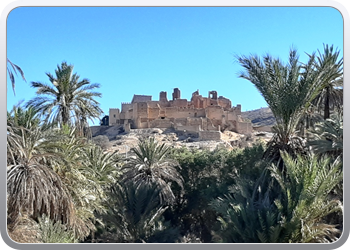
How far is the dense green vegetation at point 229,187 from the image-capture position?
8477 millimetres

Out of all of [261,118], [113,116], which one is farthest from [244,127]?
[261,118]

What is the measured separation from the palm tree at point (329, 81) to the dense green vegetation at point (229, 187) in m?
0.04

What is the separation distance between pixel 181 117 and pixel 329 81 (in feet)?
139

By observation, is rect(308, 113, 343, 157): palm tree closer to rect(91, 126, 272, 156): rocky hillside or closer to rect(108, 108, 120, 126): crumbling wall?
rect(91, 126, 272, 156): rocky hillside

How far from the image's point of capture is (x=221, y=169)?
1986 centimetres

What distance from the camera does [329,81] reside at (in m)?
13.5

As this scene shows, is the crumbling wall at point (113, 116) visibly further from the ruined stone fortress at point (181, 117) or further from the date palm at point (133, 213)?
the date palm at point (133, 213)

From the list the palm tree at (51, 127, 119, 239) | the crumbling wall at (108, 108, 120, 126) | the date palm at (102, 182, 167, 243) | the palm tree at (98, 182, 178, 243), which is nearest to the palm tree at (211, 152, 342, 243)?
the palm tree at (98, 182, 178, 243)

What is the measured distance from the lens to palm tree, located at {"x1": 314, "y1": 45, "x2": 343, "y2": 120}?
35.6 ft

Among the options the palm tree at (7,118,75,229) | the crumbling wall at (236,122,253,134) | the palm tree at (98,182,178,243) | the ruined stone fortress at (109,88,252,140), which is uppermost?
the ruined stone fortress at (109,88,252,140)

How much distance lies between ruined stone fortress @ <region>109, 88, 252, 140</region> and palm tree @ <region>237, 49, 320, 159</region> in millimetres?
34471

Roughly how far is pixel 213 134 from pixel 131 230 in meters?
33.9
